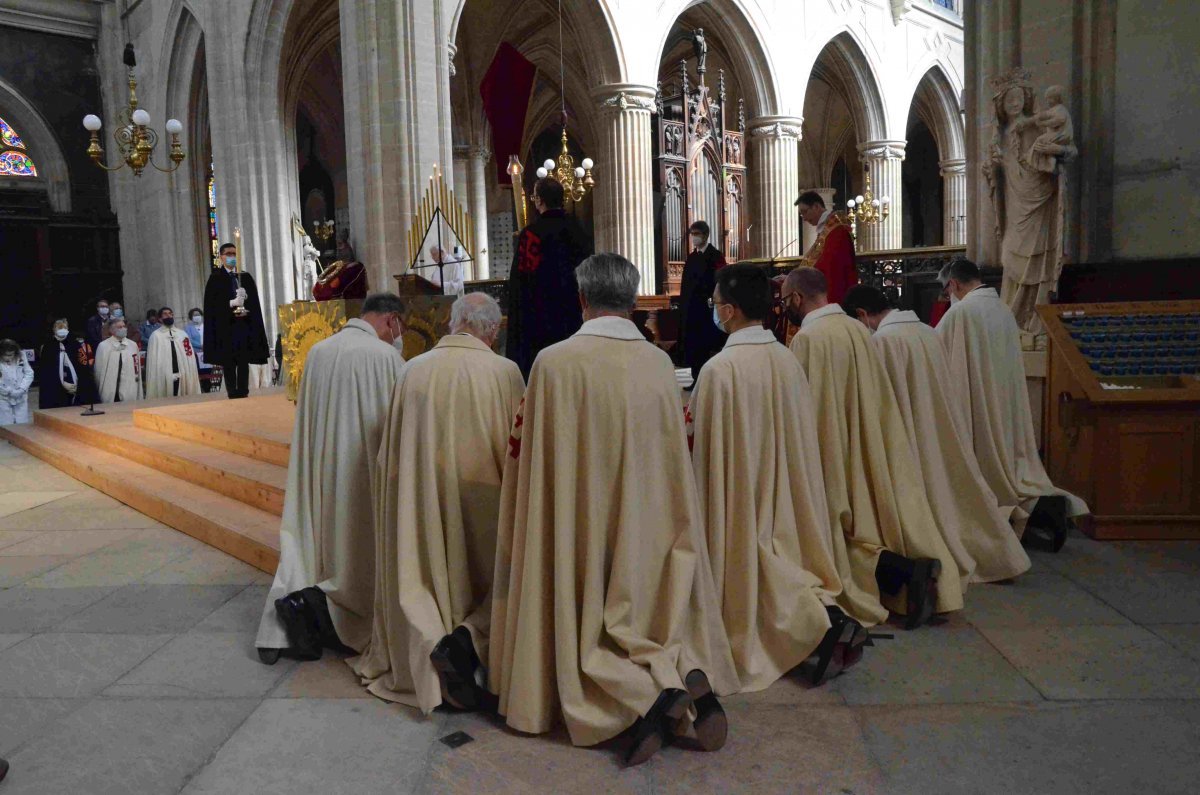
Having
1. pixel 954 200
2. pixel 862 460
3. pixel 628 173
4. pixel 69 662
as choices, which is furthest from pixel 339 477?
pixel 954 200

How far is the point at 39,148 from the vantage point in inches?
684

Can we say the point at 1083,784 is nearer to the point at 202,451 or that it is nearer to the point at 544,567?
the point at 544,567

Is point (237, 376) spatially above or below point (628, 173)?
below

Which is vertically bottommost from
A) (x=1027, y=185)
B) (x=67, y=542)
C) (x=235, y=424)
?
(x=67, y=542)

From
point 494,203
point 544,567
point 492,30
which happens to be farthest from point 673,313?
point 494,203

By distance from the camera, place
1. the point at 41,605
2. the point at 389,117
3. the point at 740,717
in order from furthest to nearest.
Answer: the point at 389,117 < the point at 41,605 < the point at 740,717

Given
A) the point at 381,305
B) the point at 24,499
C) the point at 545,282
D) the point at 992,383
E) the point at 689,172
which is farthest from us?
the point at 689,172

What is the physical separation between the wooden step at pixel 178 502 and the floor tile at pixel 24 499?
33 cm

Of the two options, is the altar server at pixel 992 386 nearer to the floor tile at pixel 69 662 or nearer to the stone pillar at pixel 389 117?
the floor tile at pixel 69 662

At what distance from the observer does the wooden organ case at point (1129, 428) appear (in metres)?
4.77

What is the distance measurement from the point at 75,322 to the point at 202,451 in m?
13.4

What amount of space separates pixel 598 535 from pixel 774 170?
1620 cm

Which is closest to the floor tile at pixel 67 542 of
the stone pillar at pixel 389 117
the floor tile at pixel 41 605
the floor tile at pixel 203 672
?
the floor tile at pixel 41 605

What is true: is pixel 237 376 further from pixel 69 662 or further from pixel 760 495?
pixel 760 495
